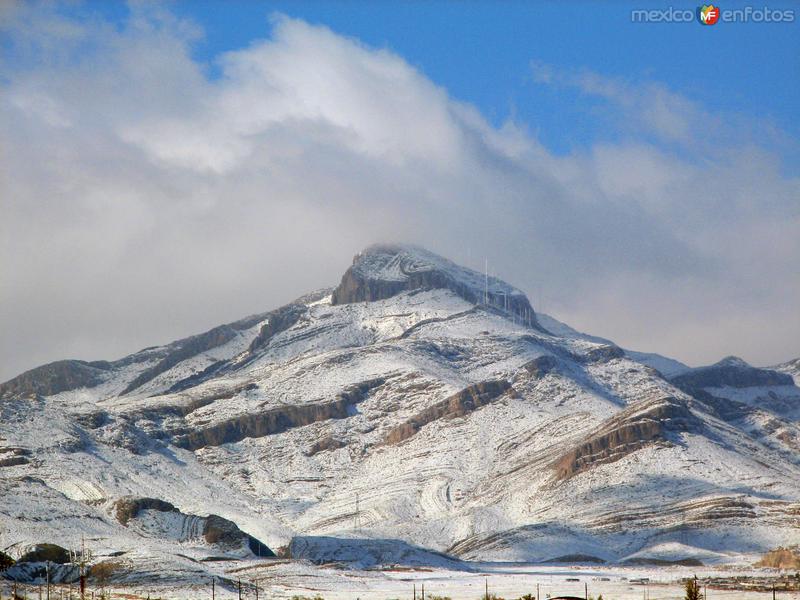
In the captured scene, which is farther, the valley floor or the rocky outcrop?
the rocky outcrop

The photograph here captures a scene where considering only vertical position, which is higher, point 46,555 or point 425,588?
point 46,555

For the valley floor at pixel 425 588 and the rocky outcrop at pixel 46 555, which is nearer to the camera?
the valley floor at pixel 425 588

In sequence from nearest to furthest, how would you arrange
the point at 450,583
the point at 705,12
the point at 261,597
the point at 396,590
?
the point at 705,12
the point at 261,597
the point at 396,590
the point at 450,583

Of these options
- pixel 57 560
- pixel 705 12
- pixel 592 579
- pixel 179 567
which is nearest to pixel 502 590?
pixel 592 579

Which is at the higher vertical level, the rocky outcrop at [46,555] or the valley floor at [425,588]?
the rocky outcrop at [46,555]

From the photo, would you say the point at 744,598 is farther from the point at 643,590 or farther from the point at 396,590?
the point at 396,590

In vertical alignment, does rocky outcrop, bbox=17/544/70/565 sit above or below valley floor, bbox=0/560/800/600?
above

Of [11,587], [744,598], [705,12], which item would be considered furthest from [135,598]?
[705,12]

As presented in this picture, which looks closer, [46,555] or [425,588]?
[425,588]

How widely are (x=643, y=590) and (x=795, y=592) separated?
16568 mm

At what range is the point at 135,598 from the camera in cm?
15412

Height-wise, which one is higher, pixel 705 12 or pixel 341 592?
pixel 705 12

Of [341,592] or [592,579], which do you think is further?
[592,579]

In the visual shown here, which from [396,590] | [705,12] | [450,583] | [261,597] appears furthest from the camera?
[450,583]
